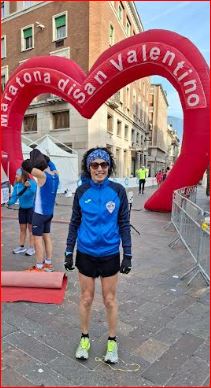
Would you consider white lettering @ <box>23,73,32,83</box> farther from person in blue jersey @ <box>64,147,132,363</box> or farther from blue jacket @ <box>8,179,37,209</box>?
person in blue jersey @ <box>64,147,132,363</box>

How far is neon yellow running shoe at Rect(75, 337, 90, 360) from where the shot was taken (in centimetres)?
271

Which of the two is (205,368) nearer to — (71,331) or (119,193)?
(71,331)

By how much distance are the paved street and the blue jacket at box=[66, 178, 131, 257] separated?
3.00ft

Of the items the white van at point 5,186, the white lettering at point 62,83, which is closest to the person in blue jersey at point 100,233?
the white lettering at point 62,83

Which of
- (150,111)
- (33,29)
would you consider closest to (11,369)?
(33,29)

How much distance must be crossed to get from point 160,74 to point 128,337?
304 inches

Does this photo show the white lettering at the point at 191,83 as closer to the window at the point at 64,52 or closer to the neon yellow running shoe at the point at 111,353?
the neon yellow running shoe at the point at 111,353

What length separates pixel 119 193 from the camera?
2.73 meters

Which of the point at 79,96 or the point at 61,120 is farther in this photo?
the point at 61,120

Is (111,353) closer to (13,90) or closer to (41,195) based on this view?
(41,195)

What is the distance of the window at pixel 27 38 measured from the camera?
28.1 meters

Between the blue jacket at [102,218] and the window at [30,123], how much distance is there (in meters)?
27.0

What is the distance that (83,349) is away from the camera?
9.05ft

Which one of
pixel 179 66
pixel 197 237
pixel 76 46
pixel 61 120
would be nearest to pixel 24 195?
pixel 197 237
